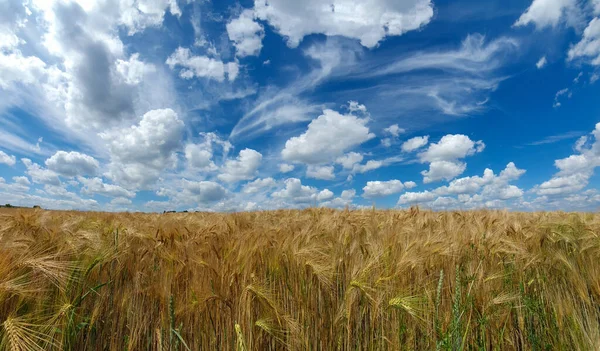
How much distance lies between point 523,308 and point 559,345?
315 mm

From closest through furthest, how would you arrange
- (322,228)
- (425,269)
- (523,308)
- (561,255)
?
1. (523,308)
2. (425,269)
3. (561,255)
4. (322,228)

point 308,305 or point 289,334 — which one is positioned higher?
point 308,305

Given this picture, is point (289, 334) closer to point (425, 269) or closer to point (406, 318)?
point (406, 318)

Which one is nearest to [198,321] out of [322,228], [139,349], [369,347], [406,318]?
[139,349]

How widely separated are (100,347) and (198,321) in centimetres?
77

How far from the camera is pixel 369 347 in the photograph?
2.27m

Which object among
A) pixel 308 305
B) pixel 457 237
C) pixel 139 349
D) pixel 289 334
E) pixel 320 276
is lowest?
pixel 139 349

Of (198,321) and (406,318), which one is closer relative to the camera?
(198,321)

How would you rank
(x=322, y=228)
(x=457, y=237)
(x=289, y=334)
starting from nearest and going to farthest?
(x=289, y=334)
(x=457, y=237)
(x=322, y=228)

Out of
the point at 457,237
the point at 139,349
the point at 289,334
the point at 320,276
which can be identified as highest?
the point at 457,237

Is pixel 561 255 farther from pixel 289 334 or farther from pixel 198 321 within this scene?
pixel 198 321

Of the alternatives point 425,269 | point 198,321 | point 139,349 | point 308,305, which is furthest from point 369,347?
point 139,349

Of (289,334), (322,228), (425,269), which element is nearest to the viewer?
(289,334)

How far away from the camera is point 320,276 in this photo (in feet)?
7.55
